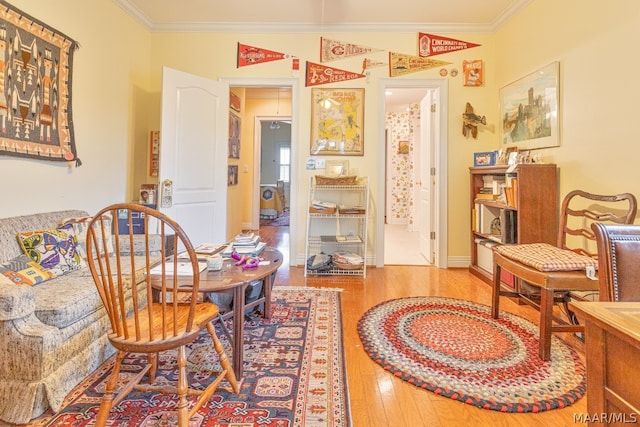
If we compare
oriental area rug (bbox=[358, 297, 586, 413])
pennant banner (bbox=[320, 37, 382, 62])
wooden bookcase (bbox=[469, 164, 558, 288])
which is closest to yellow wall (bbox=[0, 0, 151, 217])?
pennant banner (bbox=[320, 37, 382, 62])

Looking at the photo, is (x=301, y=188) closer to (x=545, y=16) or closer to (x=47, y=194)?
(x=47, y=194)

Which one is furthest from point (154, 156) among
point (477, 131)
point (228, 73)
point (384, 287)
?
point (477, 131)

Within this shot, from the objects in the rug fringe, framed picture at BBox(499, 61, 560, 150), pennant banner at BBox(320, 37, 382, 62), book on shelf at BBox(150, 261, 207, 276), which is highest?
pennant banner at BBox(320, 37, 382, 62)

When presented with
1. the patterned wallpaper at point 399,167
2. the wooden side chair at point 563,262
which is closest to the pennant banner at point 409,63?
the wooden side chair at point 563,262

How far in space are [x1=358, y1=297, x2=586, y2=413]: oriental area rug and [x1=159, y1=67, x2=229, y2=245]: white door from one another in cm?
202

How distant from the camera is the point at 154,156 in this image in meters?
3.54

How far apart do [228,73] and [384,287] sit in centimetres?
294

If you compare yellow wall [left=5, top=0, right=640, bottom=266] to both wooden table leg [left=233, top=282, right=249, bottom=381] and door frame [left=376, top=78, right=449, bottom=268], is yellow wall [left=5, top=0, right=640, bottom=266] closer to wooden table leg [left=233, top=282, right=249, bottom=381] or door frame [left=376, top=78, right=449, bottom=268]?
door frame [left=376, top=78, right=449, bottom=268]

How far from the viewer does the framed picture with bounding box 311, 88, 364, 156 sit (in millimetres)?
3598

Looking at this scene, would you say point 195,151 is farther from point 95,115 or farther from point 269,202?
point 269,202

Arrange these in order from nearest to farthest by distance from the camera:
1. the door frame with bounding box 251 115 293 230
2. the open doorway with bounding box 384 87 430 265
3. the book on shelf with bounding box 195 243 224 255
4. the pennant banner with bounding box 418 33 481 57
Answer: the book on shelf with bounding box 195 243 224 255, the pennant banner with bounding box 418 33 481 57, the door frame with bounding box 251 115 293 230, the open doorway with bounding box 384 87 430 265

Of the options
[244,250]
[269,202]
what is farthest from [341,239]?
[269,202]

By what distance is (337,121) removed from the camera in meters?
3.61

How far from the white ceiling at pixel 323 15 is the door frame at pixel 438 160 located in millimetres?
594
